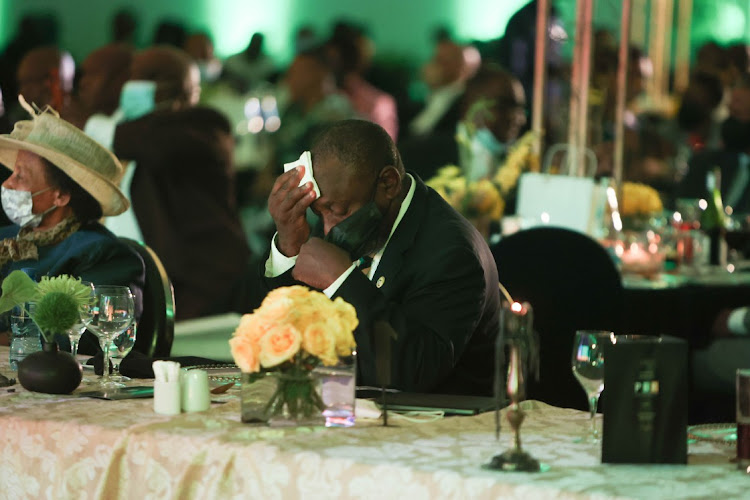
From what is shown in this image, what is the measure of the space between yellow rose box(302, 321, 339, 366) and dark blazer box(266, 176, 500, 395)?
49 cm

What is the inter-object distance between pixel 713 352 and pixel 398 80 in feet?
20.9

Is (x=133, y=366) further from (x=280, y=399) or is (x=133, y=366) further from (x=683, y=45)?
(x=683, y=45)

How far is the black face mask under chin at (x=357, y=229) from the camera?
2822 millimetres

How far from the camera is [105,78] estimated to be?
6145mm

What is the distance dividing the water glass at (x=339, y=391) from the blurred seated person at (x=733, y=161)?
5.12 metres

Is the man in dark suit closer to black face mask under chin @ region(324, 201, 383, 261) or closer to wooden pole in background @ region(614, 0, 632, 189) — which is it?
black face mask under chin @ region(324, 201, 383, 261)

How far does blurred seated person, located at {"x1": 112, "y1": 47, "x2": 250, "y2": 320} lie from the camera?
580 cm

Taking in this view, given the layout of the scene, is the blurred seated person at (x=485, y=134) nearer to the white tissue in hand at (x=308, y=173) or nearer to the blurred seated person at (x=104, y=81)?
the blurred seated person at (x=104, y=81)

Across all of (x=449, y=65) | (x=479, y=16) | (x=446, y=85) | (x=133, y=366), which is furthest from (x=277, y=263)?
(x=479, y=16)

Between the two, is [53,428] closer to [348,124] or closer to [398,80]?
[348,124]

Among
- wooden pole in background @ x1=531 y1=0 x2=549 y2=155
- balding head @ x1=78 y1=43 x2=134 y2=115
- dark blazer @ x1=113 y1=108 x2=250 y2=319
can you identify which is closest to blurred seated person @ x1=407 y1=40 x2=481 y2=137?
wooden pole in background @ x1=531 y1=0 x2=549 y2=155

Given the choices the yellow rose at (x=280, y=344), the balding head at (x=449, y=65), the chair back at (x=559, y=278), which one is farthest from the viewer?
the balding head at (x=449, y=65)

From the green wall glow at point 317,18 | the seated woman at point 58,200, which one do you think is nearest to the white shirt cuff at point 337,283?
the seated woman at point 58,200

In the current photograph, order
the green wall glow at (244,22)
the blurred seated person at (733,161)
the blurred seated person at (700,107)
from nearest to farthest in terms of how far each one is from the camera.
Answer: the blurred seated person at (733,161), the blurred seated person at (700,107), the green wall glow at (244,22)
